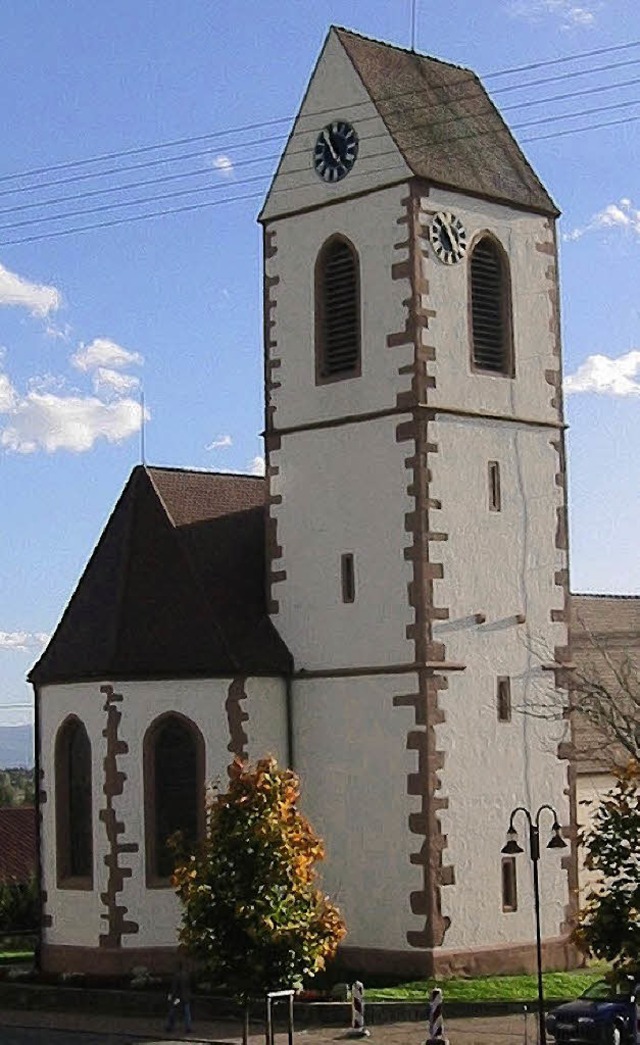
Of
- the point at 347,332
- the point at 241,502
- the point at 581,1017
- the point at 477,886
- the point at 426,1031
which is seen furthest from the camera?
the point at 241,502

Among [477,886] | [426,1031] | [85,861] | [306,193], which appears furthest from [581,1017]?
[306,193]

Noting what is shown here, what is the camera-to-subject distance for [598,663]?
42.9m

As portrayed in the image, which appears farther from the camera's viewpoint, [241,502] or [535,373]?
[241,502]

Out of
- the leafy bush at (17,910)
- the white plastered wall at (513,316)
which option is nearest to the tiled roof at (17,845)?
the leafy bush at (17,910)

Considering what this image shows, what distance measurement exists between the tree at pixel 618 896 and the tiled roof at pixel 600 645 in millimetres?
16004

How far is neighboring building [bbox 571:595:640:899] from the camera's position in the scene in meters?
39.0

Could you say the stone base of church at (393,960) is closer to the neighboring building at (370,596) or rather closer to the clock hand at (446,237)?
the neighboring building at (370,596)

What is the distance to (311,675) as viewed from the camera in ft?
120

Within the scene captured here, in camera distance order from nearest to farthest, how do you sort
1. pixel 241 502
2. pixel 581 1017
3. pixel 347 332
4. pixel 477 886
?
pixel 581 1017 < pixel 477 886 < pixel 347 332 < pixel 241 502

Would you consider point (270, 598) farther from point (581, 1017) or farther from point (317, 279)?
point (581, 1017)

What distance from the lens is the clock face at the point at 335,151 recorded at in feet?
122

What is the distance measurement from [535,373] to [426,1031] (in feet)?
44.2

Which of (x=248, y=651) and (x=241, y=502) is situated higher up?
(x=241, y=502)

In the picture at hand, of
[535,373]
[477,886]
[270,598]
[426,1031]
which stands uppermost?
[535,373]
